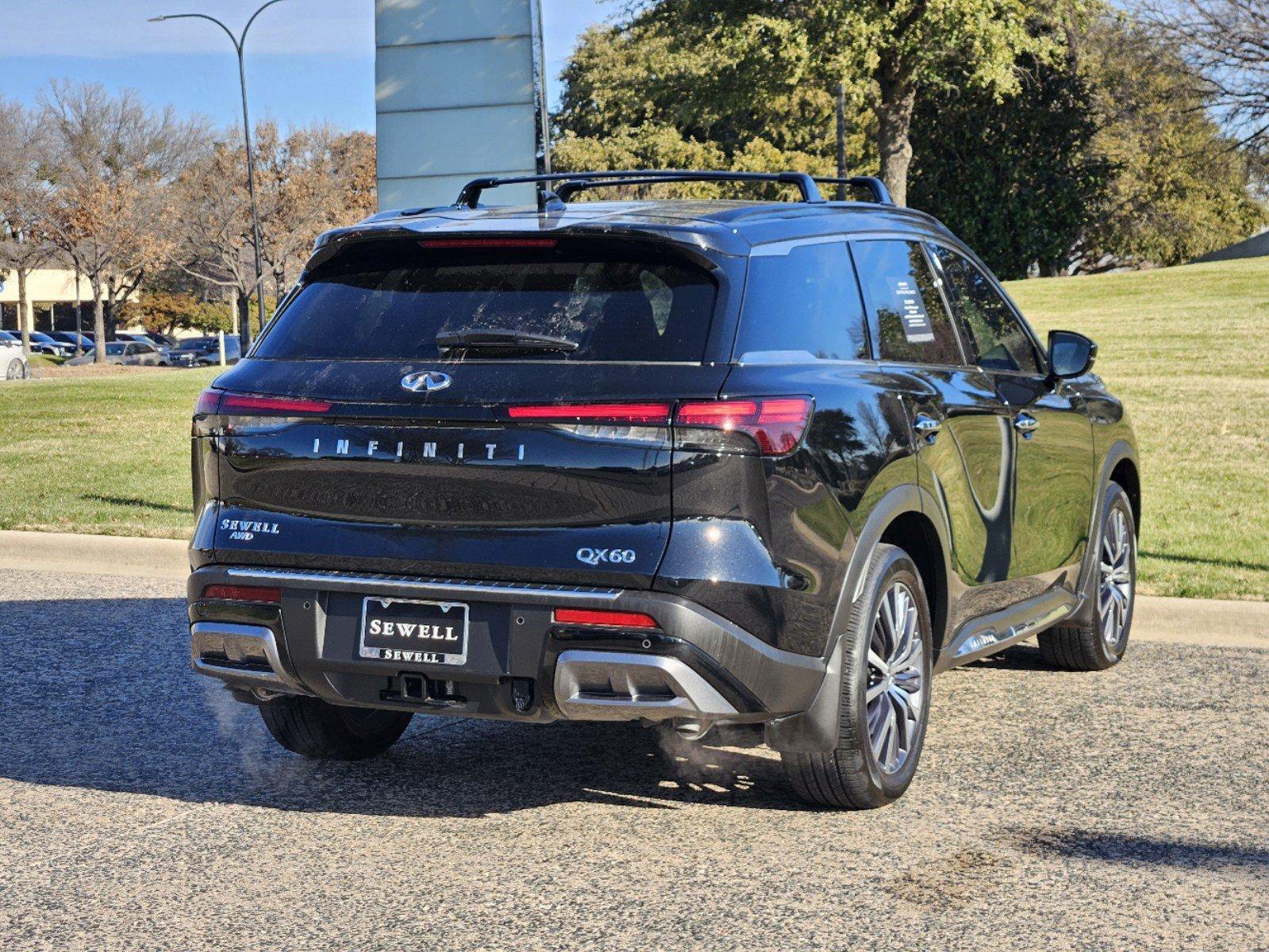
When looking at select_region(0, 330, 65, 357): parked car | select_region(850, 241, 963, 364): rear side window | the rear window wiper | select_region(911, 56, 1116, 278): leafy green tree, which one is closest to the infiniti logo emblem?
the rear window wiper

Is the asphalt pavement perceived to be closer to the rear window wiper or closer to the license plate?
the license plate

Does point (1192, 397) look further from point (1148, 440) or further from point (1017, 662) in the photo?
point (1017, 662)

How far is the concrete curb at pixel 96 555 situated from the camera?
9.93m

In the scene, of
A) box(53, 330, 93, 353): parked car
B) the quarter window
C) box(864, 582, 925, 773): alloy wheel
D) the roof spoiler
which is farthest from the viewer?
box(53, 330, 93, 353): parked car

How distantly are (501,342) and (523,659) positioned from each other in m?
0.89

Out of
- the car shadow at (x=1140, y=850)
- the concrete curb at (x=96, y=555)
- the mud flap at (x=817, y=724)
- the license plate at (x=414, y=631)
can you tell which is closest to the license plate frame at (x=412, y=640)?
the license plate at (x=414, y=631)

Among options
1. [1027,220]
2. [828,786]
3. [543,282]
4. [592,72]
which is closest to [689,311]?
[543,282]

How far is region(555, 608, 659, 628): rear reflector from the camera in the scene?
166 inches

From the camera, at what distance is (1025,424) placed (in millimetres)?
6078

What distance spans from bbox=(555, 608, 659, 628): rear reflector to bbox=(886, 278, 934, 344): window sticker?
1.69 meters

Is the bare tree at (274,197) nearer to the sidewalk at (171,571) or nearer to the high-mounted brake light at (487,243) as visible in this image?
the sidewalk at (171,571)

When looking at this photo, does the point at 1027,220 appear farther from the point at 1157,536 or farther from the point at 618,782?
the point at 618,782

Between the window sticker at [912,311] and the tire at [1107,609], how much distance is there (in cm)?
181

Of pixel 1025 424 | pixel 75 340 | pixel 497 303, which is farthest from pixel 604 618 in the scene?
pixel 75 340
